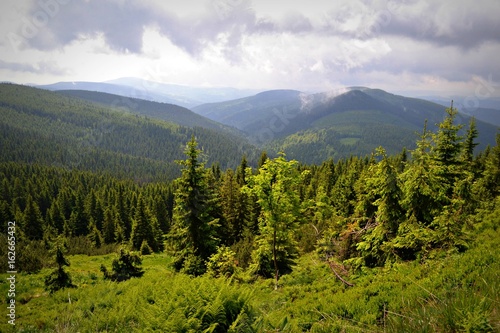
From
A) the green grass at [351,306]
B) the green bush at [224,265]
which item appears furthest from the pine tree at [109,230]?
the green bush at [224,265]

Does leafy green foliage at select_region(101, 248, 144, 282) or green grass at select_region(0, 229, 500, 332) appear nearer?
green grass at select_region(0, 229, 500, 332)

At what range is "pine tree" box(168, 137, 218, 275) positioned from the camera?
788 inches

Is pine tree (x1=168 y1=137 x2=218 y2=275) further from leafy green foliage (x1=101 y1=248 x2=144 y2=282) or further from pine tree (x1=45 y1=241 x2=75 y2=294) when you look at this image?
pine tree (x1=45 y1=241 x2=75 y2=294)

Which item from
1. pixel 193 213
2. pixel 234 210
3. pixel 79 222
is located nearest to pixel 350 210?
pixel 234 210

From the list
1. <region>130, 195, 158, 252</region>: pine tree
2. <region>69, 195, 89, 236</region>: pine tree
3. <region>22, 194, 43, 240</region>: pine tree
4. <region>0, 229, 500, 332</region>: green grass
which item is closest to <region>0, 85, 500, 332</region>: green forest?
<region>0, 229, 500, 332</region>: green grass

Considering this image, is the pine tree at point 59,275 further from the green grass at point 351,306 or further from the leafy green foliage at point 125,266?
the green grass at point 351,306

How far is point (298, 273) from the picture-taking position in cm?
1680

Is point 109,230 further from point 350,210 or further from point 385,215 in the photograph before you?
point 385,215

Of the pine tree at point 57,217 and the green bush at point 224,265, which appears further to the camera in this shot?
the pine tree at point 57,217

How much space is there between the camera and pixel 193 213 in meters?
20.1

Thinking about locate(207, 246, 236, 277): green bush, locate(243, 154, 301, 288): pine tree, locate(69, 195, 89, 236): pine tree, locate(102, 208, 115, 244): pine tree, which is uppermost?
locate(243, 154, 301, 288): pine tree

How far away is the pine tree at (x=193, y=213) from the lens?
65.7 feet

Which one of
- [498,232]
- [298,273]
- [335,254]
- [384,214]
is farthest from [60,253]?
[498,232]

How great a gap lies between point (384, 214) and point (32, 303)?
19.9 metres
